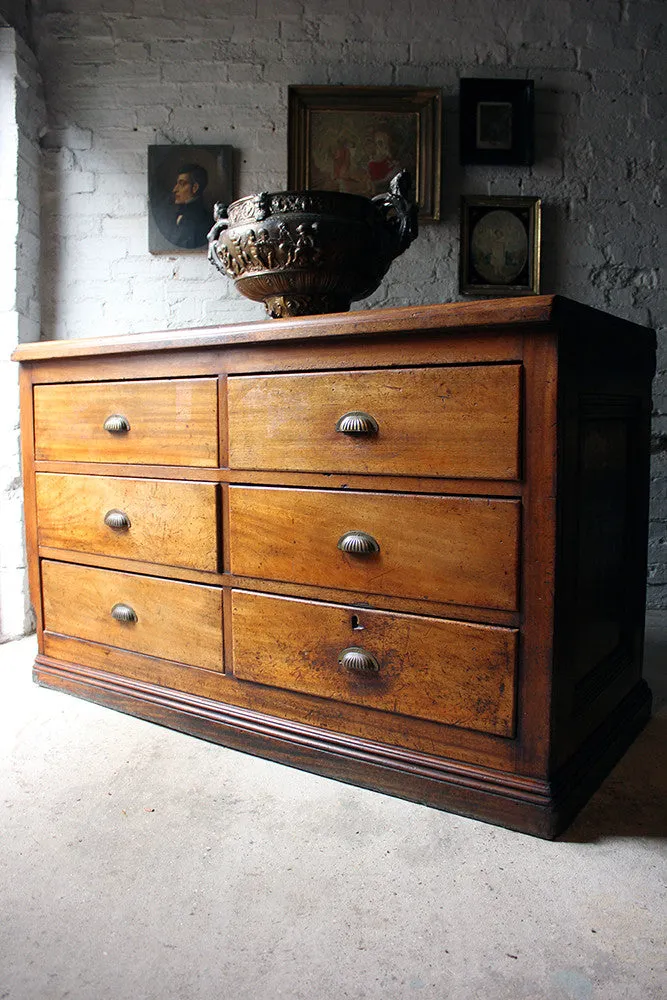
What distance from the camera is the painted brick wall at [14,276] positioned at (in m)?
2.51

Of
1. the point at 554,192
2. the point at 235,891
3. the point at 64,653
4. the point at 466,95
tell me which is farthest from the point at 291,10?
the point at 235,891

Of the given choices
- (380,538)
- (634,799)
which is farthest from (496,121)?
(634,799)

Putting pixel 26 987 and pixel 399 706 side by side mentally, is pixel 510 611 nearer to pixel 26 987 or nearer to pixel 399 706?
pixel 399 706

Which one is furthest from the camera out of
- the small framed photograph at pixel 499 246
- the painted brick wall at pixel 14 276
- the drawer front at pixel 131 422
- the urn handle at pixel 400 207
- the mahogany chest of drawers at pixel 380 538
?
the small framed photograph at pixel 499 246

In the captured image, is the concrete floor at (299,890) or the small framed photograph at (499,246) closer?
the concrete floor at (299,890)

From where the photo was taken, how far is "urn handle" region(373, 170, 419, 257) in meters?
1.83

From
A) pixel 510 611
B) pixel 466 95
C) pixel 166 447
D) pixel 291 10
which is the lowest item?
pixel 510 611

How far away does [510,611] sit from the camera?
1.36 m

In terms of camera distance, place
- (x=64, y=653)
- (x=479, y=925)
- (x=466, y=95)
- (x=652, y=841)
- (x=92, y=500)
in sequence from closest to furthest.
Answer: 1. (x=479, y=925)
2. (x=652, y=841)
3. (x=92, y=500)
4. (x=64, y=653)
5. (x=466, y=95)

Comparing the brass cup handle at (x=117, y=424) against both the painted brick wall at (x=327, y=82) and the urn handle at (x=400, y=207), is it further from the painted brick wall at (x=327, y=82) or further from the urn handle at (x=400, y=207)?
the painted brick wall at (x=327, y=82)

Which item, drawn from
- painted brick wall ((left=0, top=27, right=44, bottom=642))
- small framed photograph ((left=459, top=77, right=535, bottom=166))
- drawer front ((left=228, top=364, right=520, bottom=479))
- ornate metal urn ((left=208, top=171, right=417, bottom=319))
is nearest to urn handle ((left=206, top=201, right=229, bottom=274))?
ornate metal urn ((left=208, top=171, right=417, bottom=319))

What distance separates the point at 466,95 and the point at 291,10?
67 centimetres

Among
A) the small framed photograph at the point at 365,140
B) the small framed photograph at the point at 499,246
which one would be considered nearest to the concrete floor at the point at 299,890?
the small framed photograph at the point at 499,246

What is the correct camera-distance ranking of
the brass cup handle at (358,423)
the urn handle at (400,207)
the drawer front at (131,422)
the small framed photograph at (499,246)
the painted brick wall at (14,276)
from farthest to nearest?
the small framed photograph at (499,246)
the painted brick wall at (14,276)
the urn handle at (400,207)
the drawer front at (131,422)
the brass cup handle at (358,423)
